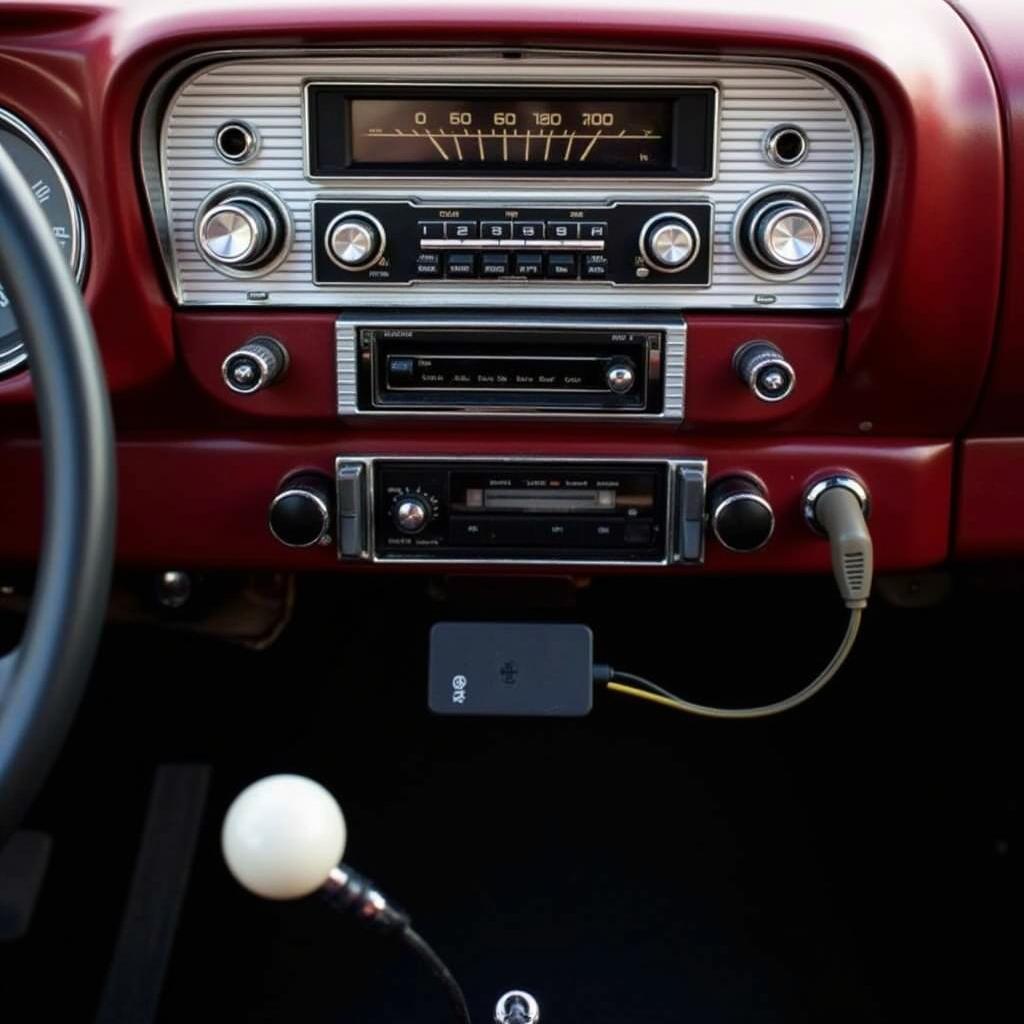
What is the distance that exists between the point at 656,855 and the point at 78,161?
3.81 ft

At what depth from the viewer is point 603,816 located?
1728 mm

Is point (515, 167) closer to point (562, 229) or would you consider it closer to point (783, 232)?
point (562, 229)

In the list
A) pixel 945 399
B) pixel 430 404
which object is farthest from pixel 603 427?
pixel 945 399

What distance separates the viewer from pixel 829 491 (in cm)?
121

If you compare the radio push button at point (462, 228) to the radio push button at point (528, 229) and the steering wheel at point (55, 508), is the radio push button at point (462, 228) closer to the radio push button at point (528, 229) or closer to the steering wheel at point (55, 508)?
the radio push button at point (528, 229)

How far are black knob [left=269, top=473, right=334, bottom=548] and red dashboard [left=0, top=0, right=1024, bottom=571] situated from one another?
0.03 metres

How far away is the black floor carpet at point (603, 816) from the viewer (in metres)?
1.52

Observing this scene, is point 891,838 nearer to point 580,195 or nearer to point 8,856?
point 580,195

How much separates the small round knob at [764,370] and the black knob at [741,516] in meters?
0.10

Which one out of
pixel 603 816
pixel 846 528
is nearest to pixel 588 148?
pixel 846 528

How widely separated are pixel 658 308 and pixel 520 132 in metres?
0.21

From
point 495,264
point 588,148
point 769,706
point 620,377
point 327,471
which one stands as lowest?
point 769,706

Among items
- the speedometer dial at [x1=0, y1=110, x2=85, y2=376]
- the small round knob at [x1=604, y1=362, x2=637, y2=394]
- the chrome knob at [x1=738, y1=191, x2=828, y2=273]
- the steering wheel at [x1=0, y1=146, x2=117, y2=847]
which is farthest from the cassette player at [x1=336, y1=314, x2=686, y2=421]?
the steering wheel at [x1=0, y1=146, x2=117, y2=847]

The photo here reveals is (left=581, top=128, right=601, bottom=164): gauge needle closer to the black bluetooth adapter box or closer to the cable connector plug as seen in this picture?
the cable connector plug
